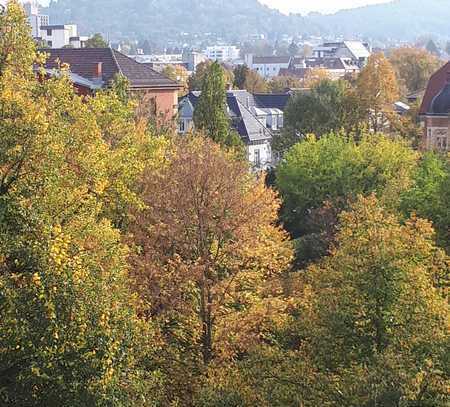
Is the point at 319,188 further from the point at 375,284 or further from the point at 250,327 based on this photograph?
the point at 375,284

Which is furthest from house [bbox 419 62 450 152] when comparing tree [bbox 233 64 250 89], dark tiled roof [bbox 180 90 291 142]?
tree [bbox 233 64 250 89]

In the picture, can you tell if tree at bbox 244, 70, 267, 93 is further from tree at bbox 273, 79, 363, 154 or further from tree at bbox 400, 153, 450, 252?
tree at bbox 400, 153, 450, 252

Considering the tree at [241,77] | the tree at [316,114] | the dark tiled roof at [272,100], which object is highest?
the tree at [316,114]

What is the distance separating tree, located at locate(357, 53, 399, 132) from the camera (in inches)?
2539

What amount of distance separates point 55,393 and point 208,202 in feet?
27.9

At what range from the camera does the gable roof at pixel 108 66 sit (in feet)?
170

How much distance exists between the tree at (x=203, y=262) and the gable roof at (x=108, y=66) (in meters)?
29.0

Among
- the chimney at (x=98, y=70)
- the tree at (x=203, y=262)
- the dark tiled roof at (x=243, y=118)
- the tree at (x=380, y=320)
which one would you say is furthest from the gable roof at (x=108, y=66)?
the tree at (x=380, y=320)

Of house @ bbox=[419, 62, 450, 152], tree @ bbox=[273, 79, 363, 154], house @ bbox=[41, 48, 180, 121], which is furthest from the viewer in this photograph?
house @ bbox=[419, 62, 450, 152]

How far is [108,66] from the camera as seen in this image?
52344 mm

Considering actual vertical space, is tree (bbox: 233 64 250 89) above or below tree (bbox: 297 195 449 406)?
below

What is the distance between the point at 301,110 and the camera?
2318 inches

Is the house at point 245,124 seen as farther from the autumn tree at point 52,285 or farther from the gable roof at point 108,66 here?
the autumn tree at point 52,285

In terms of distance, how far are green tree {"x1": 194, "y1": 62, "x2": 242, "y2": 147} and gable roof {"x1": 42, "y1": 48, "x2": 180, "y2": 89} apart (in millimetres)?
5757
